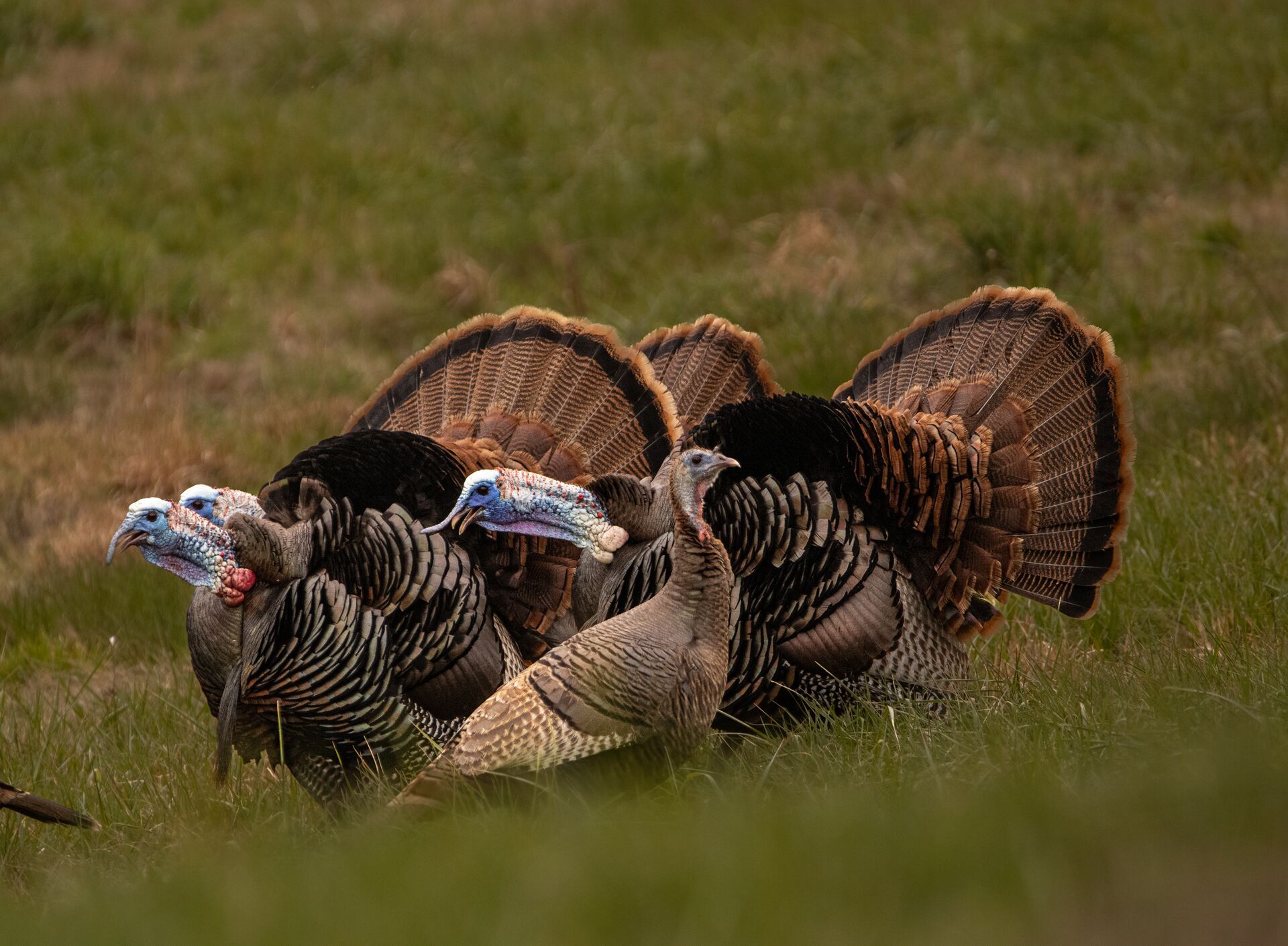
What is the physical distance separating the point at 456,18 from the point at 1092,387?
790 centimetres

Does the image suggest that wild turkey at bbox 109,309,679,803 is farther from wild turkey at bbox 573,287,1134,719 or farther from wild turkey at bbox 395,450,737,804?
wild turkey at bbox 395,450,737,804

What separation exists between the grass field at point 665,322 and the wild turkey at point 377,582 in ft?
0.84

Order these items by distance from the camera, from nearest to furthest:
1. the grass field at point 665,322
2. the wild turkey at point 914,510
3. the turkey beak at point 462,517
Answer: the grass field at point 665,322 → the turkey beak at point 462,517 → the wild turkey at point 914,510

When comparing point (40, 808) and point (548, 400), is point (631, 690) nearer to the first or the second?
point (40, 808)

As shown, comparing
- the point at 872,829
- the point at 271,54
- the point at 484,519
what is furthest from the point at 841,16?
the point at 872,829

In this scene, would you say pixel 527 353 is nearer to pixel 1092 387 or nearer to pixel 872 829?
pixel 1092 387

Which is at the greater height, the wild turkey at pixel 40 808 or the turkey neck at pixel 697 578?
the turkey neck at pixel 697 578

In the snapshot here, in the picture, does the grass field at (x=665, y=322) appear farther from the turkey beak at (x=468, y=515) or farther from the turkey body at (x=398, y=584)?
the turkey beak at (x=468, y=515)

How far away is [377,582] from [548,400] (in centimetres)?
98

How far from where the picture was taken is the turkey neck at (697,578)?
3.62m

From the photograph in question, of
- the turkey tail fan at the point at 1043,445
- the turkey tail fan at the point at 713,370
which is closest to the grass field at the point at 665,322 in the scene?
the turkey tail fan at the point at 1043,445

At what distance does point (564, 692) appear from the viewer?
3.42m

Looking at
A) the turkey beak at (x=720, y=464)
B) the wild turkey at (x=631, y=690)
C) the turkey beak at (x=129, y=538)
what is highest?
the turkey beak at (x=720, y=464)

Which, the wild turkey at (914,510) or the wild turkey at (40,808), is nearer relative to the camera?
the wild turkey at (40,808)
